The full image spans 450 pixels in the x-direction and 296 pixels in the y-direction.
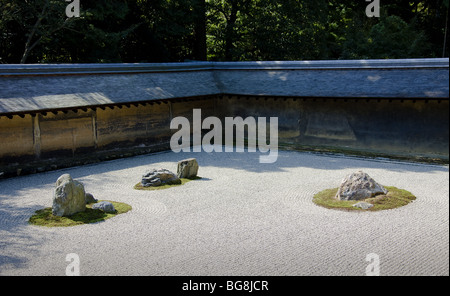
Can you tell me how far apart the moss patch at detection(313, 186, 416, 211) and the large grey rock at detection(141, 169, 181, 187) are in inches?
168

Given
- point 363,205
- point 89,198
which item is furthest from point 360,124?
point 89,198

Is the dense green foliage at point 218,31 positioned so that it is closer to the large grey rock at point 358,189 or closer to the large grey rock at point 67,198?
the large grey rock at point 67,198

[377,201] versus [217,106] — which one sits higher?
[217,106]

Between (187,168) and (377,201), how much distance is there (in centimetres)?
576

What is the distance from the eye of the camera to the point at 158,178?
14.9 metres

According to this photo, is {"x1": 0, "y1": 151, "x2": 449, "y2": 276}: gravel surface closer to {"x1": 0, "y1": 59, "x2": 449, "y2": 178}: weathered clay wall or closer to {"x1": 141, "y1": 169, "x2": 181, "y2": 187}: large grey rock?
{"x1": 141, "y1": 169, "x2": 181, "y2": 187}: large grey rock

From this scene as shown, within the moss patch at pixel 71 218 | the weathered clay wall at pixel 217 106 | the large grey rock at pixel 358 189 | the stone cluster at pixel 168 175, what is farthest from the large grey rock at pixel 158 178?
the large grey rock at pixel 358 189

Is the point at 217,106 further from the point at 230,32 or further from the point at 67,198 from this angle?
the point at 67,198

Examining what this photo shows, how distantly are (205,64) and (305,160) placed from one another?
8161 millimetres

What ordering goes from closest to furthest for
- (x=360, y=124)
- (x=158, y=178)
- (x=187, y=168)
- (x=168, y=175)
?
(x=158, y=178), (x=168, y=175), (x=187, y=168), (x=360, y=124)

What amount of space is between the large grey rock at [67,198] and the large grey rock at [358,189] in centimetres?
646

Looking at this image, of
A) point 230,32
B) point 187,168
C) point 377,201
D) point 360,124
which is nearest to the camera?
point 377,201
